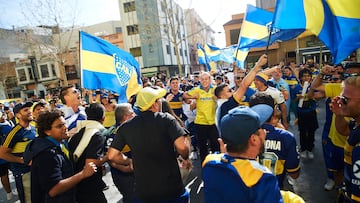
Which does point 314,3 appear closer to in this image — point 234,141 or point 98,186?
point 234,141

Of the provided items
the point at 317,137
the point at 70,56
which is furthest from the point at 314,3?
the point at 70,56

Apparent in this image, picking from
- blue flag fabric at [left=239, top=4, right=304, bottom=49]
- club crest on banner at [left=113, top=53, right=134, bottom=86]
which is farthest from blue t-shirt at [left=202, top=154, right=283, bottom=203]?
blue flag fabric at [left=239, top=4, right=304, bottom=49]

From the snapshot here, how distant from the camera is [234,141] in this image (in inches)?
57.5

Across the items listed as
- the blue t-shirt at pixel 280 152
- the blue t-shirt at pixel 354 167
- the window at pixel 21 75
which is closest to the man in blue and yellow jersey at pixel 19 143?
the blue t-shirt at pixel 280 152

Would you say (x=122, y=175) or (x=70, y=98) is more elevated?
(x=70, y=98)

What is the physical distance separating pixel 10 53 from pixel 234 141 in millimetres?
54240

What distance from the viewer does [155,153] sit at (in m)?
2.35

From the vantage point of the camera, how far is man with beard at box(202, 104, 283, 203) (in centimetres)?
131

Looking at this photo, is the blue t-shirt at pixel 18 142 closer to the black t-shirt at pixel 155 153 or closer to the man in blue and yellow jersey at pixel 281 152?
the black t-shirt at pixel 155 153

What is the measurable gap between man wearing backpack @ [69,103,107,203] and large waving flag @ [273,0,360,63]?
265cm

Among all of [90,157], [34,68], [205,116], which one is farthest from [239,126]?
[34,68]

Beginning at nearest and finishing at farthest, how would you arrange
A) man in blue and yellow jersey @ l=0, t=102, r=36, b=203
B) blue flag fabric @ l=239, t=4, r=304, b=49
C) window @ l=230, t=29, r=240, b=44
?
1. man in blue and yellow jersey @ l=0, t=102, r=36, b=203
2. blue flag fabric @ l=239, t=4, r=304, b=49
3. window @ l=230, t=29, r=240, b=44

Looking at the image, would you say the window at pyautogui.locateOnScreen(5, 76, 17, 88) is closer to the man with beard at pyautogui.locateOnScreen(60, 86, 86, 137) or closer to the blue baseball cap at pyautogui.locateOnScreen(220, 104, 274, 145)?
the man with beard at pyautogui.locateOnScreen(60, 86, 86, 137)

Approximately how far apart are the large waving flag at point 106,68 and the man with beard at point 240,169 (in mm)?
3214
